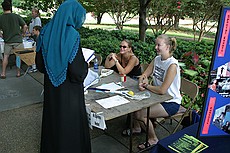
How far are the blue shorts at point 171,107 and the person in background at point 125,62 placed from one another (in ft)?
2.80

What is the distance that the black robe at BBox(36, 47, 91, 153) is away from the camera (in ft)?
6.87

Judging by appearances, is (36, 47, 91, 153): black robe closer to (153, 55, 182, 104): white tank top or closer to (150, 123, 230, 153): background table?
(150, 123, 230, 153): background table

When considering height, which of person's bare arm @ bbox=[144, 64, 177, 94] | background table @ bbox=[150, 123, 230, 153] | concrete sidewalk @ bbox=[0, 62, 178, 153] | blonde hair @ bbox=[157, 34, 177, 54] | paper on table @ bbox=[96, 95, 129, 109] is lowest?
concrete sidewalk @ bbox=[0, 62, 178, 153]

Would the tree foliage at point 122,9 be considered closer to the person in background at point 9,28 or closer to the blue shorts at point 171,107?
the person in background at point 9,28

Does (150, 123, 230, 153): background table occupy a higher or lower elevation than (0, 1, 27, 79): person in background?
lower

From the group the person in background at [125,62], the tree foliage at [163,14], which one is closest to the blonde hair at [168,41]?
the person in background at [125,62]

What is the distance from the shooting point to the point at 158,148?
167cm

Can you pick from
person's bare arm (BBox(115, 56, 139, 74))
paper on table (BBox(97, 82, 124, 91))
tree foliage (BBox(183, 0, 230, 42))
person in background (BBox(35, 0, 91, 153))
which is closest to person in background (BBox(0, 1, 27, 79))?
person's bare arm (BBox(115, 56, 139, 74))

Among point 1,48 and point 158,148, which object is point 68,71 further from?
point 1,48

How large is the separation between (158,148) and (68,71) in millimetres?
942

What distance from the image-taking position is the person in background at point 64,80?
77.3 inches

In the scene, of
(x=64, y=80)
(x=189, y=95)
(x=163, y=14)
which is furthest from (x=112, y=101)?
(x=163, y=14)

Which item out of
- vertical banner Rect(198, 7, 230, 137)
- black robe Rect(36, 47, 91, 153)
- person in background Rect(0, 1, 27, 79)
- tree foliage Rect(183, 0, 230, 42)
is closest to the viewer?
vertical banner Rect(198, 7, 230, 137)

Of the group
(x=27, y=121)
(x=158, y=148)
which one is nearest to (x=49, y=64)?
(x=158, y=148)
